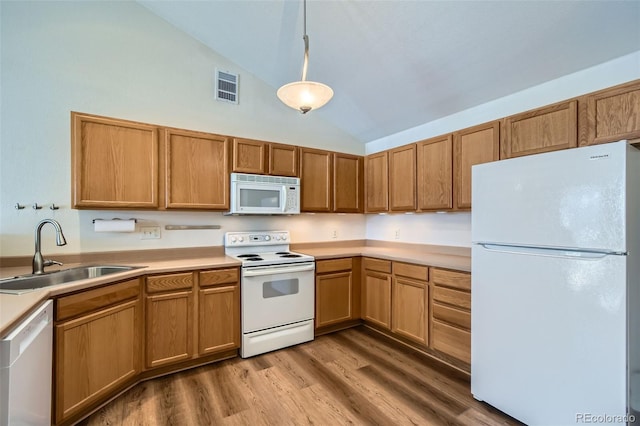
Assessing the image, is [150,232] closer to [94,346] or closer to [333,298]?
[94,346]

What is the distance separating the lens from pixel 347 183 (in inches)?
140

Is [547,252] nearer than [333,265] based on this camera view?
Yes

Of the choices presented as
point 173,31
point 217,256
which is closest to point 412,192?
point 217,256

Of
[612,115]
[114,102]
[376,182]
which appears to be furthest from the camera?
[376,182]

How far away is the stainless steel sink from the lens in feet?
5.84

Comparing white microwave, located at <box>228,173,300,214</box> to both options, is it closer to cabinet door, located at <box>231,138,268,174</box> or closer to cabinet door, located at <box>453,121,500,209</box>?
cabinet door, located at <box>231,138,268,174</box>

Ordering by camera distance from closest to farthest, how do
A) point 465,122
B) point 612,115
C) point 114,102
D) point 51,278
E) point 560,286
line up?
1. point 560,286
2. point 612,115
3. point 51,278
4. point 114,102
5. point 465,122

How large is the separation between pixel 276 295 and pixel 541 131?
8.53ft

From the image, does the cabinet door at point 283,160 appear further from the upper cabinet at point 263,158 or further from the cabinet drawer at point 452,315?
the cabinet drawer at point 452,315

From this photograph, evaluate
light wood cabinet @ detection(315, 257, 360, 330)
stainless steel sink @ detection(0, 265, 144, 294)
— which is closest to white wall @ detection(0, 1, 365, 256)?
stainless steel sink @ detection(0, 265, 144, 294)

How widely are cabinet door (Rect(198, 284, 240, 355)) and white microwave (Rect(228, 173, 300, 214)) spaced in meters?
0.80

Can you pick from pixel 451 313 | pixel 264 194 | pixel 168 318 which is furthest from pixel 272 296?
pixel 451 313

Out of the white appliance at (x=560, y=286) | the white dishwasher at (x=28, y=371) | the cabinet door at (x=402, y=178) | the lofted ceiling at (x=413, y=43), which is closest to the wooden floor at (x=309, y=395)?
the white appliance at (x=560, y=286)

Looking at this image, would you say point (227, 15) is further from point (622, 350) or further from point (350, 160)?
point (622, 350)
